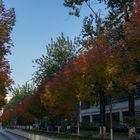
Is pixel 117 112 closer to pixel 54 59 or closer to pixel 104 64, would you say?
pixel 54 59

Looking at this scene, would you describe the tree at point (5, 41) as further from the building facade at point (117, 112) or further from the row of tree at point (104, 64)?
the building facade at point (117, 112)

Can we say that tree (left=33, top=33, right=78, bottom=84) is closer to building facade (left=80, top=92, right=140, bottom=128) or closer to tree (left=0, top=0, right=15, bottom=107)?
building facade (left=80, top=92, right=140, bottom=128)

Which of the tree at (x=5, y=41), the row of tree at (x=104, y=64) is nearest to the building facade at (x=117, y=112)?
the row of tree at (x=104, y=64)

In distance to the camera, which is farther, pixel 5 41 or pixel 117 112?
pixel 117 112

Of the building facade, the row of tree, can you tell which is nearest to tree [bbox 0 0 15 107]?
the row of tree

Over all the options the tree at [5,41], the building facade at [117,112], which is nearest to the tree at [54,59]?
the building facade at [117,112]

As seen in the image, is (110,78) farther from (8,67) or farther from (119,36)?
(8,67)

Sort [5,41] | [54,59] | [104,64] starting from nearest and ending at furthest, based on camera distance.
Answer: [5,41] < [104,64] < [54,59]

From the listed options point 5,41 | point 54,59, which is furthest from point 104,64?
point 54,59

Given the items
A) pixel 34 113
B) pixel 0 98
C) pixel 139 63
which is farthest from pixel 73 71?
pixel 34 113

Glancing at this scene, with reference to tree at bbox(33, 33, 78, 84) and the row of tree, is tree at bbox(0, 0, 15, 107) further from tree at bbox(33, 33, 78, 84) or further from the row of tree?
tree at bbox(33, 33, 78, 84)

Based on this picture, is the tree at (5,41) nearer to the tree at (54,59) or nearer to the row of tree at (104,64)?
the row of tree at (104,64)

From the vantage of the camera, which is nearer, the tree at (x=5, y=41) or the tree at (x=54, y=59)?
the tree at (x=5, y=41)

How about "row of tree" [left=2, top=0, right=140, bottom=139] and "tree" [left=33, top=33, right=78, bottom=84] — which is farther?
"tree" [left=33, top=33, right=78, bottom=84]
